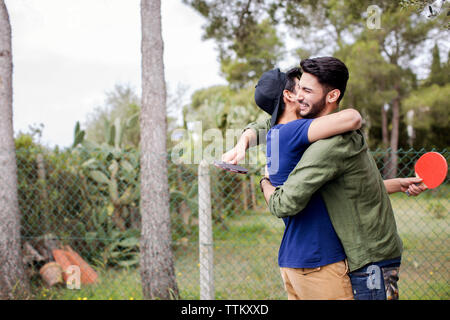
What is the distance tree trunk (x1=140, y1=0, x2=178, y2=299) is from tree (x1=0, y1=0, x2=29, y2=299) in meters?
1.28

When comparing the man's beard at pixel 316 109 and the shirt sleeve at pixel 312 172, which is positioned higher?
the man's beard at pixel 316 109

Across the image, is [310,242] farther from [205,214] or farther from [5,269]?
[5,269]

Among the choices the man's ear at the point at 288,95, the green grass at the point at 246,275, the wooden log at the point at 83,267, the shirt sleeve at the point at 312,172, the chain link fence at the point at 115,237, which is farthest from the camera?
the wooden log at the point at 83,267

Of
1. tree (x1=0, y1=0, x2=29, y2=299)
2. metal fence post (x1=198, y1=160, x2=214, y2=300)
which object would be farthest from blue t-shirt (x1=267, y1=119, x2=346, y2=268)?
tree (x1=0, y1=0, x2=29, y2=299)

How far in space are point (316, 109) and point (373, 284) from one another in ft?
2.28

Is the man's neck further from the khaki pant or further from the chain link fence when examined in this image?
the chain link fence

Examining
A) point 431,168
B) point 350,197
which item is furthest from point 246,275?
point 350,197

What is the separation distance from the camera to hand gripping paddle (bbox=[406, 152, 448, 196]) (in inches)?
65.4

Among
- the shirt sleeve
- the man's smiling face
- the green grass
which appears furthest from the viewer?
the green grass

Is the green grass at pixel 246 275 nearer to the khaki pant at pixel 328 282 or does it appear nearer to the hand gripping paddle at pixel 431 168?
the hand gripping paddle at pixel 431 168

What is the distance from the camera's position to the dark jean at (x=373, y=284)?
1432 millimetres

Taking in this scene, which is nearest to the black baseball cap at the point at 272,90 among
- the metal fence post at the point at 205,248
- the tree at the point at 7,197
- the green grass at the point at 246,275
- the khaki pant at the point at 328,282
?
the khaki pant at the point at 328,282

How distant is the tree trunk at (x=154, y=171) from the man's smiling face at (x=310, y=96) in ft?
7.26
